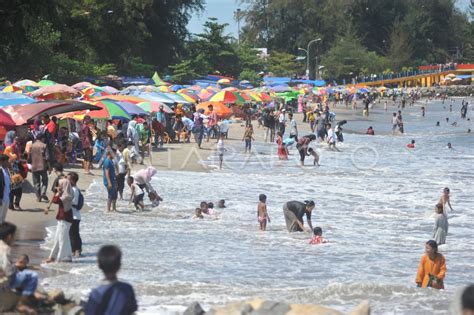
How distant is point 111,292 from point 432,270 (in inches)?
245

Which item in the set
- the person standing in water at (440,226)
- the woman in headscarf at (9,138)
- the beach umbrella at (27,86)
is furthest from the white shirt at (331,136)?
the person standing in water at (440,226)

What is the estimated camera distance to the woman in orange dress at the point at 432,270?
37.6 feet

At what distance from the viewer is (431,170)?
30641 millimetres

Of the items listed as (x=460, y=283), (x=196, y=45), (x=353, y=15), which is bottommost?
(x=460, y=283)

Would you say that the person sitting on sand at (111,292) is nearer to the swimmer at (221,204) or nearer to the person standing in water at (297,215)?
the person standing in water at (297,215)

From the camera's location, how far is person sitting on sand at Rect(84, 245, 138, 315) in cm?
620

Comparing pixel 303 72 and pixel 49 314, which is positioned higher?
pixel 303 72

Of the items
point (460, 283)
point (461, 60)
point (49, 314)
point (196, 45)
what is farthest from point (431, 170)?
point (461, 60)

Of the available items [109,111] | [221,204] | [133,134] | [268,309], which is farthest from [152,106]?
[268,309]

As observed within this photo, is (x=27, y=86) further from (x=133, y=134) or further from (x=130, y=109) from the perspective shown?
(x=133, y=134)

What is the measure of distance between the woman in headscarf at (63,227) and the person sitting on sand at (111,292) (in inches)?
251

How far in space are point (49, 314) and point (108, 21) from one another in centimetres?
4866

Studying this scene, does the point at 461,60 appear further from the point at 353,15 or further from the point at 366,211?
the point at 366,211

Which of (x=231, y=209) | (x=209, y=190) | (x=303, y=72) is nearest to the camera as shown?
(x=231, y=209)
